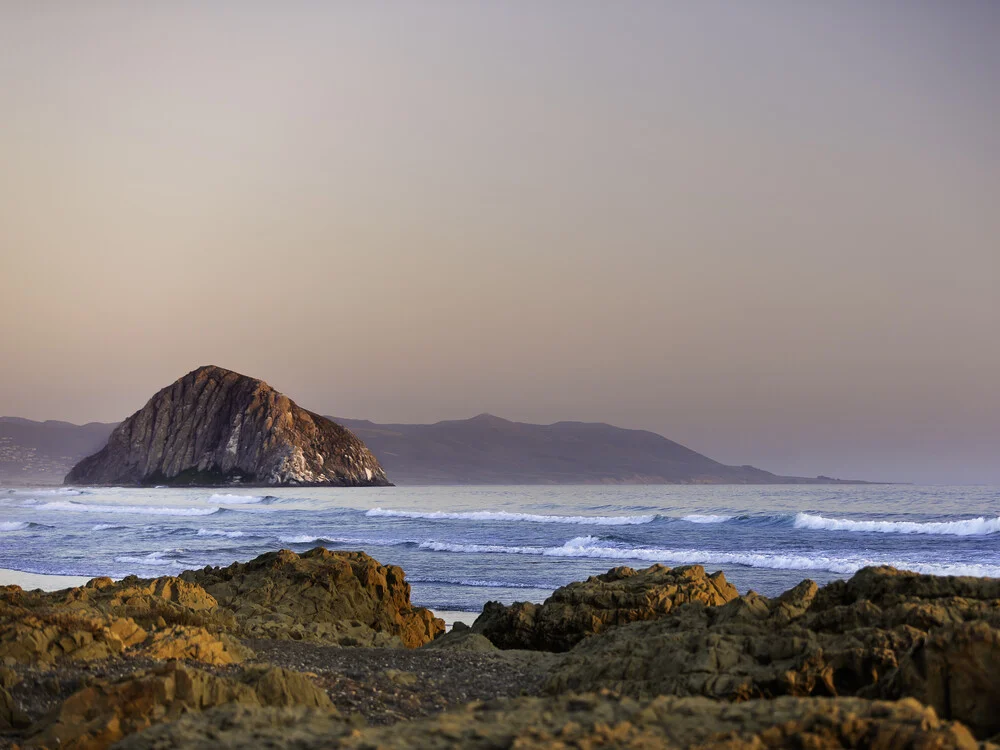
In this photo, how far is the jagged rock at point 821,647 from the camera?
5.59 meters

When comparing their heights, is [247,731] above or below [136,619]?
above

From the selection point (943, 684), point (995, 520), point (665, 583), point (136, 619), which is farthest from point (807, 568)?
point (943, 684)

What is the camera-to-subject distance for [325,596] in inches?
639

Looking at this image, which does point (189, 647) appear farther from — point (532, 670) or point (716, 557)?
point (716, 557)

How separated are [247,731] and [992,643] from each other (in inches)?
Answer: 173

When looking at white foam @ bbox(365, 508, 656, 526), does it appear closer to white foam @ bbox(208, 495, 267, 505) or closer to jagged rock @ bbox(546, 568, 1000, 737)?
white foam @ bbox(208, 495, 267, 505)

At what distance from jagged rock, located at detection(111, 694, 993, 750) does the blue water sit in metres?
16.4

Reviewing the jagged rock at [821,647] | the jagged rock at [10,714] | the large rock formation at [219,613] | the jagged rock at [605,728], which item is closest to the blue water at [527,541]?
the large rock formation at [219,613]

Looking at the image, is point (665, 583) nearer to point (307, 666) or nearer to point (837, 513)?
point (307, 666)

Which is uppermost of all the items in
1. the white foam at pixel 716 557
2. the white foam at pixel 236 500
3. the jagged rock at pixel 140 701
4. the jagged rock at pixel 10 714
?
the jagged rock at pixel 140 701

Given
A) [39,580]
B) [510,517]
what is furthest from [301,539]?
[39,580]

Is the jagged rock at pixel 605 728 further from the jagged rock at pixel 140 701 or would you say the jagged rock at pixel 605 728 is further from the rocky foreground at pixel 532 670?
the jagged rock at pixel 140 701

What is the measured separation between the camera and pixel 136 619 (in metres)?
11.7

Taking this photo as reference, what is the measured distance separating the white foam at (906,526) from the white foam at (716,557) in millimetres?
12314
